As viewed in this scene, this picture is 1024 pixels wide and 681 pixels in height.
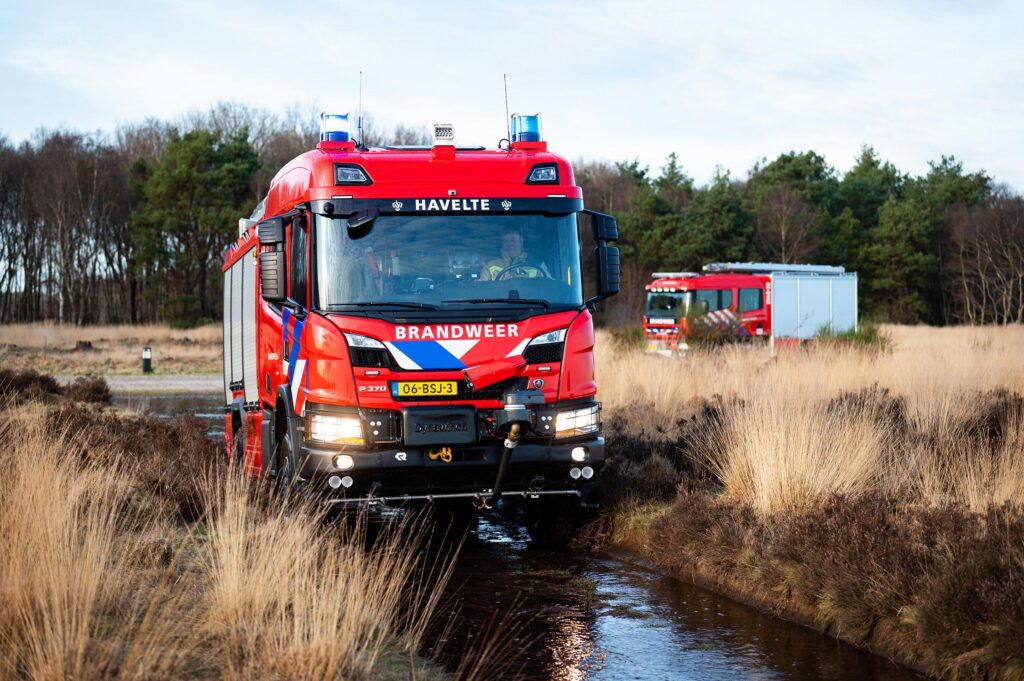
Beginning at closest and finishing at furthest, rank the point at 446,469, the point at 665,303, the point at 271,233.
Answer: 1. the point at 446,469
2. the point at 271,233
3. the point at 665,303

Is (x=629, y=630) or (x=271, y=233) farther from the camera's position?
(x=271, y=233)

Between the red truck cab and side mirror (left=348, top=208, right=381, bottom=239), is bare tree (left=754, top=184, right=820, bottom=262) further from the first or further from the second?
side mirror (left=348, top=208, right=381, bottom=239)

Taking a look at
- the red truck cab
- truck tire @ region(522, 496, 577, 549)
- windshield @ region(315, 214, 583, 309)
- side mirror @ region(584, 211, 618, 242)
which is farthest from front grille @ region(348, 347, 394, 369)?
the red truck cab

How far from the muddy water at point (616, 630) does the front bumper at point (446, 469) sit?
73 cm

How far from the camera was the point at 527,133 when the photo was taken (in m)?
10.3

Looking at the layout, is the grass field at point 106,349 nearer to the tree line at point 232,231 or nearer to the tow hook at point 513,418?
the tree line at point 232,231

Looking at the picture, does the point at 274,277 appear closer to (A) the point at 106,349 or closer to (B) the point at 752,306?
(B) the point at 752,306

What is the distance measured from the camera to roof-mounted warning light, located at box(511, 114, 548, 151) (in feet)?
33.8

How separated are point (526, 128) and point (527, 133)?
5 cm

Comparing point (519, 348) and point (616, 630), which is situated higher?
point (519, 348)

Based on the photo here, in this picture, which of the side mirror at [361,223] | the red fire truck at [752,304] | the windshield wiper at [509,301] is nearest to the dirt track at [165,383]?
the red fire truck at [752,304]

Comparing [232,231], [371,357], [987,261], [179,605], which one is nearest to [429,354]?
[371,357]

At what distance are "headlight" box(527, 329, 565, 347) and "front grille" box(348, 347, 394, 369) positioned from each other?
110 cm

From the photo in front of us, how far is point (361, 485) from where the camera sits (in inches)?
352
